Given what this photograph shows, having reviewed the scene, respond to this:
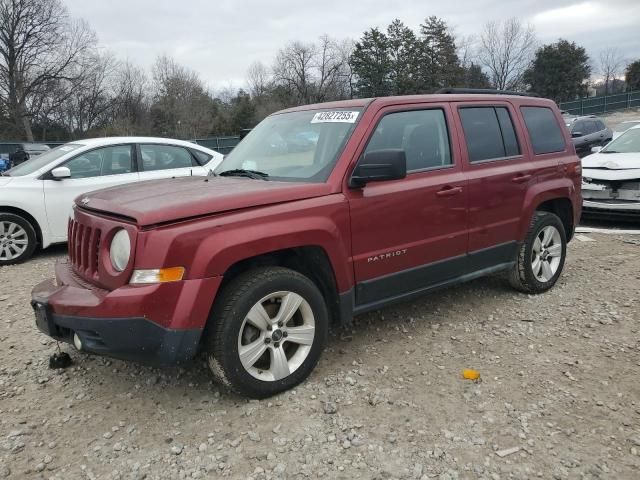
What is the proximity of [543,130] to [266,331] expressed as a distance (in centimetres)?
342

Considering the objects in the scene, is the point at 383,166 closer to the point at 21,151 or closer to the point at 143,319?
the point at 143,319

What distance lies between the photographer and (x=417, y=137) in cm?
382

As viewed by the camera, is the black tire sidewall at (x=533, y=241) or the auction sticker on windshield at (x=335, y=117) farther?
the black tire sidewall at (x=533, y=241)

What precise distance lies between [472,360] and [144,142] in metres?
5.51

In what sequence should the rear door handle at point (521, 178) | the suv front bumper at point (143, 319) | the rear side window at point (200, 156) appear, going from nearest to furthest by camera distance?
the suv front bumper at point (143, 319) → the rear door handle at point (521, 178) → the rear side window at point (200, 156)

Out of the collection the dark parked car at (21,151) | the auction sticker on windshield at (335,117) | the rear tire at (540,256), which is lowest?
the rear tire at (540,256)

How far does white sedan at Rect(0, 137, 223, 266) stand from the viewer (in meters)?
6.35

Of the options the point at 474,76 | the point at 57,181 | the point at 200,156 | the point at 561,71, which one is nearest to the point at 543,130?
the point at 200,156

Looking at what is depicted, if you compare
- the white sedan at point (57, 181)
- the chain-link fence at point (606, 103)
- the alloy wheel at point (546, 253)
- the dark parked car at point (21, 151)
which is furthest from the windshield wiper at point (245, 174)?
the chain-link fence at point (606, 103)

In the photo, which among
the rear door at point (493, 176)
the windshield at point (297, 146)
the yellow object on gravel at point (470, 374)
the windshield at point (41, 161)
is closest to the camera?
the yellow object on gravel at point (470, 374)

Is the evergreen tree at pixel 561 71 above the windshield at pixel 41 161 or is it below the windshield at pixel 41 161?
above

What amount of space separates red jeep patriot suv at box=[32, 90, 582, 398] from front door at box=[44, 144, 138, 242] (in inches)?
129

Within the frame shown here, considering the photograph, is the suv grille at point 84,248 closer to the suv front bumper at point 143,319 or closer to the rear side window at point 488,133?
the suv front bumper at point 143,319

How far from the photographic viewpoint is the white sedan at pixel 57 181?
20.8 ft
